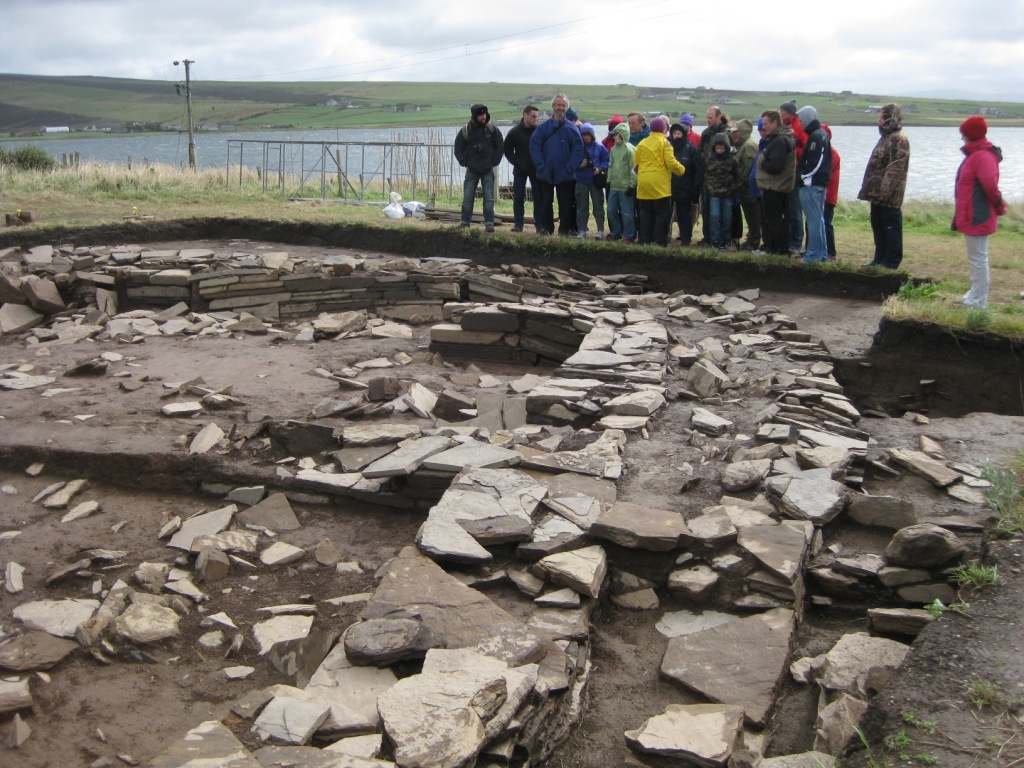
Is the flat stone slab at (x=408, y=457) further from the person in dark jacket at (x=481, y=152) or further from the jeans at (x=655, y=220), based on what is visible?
the person in dark jacket at (x=481, y=152)

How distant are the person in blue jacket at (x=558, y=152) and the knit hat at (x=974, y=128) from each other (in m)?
5.07

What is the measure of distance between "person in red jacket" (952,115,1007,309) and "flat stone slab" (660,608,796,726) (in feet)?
18.9

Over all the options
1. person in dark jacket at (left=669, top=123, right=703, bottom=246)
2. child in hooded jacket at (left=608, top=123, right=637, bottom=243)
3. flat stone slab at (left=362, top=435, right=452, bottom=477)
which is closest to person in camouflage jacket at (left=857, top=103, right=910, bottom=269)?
person in dark jacket at (left=669, top=123, right=703, bottom=246)

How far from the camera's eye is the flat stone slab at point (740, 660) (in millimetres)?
3703

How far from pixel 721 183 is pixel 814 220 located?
133 cm

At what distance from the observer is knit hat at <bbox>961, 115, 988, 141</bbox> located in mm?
8289

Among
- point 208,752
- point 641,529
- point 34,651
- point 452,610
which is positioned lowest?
point 34,651

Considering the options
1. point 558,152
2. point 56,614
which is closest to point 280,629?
point 56,614

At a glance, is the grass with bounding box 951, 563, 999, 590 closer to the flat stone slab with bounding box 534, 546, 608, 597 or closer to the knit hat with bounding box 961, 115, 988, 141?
the flat stone slab with bounding box 534, 546, 608, 597

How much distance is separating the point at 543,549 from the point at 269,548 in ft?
6.28

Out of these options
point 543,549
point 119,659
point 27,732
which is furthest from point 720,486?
point 27,732

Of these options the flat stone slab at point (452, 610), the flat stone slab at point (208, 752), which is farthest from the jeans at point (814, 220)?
the flat stone slab at point (208, 752)

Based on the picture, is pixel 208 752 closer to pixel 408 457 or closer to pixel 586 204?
pixel 408 457

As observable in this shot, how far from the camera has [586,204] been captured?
489 inches
